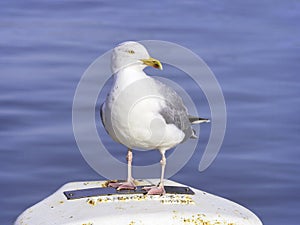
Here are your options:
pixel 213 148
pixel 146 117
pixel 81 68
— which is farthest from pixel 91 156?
pixel 146 117

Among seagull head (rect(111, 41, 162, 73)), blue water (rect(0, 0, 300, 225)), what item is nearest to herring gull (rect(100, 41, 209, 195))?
seagull head (rect(111, 41, 162, 73))

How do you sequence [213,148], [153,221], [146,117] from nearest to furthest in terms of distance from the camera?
[153,221] → [146,117] → [213,148]

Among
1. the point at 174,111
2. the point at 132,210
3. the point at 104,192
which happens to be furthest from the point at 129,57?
the point at 132,210

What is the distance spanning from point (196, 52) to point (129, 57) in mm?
5720

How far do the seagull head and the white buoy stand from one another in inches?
23.1

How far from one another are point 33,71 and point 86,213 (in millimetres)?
5643

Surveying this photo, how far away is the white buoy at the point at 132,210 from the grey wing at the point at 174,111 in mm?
387

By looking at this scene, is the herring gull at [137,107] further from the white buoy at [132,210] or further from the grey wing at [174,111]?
the white buoy at [132,210]

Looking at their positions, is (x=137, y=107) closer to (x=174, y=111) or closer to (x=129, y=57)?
(x=129, y=57)

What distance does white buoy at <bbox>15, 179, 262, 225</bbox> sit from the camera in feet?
15.0

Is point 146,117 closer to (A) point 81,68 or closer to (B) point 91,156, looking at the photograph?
(B) point 91,156

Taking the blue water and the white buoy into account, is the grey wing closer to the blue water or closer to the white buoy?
the white buoy

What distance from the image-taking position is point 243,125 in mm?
8812

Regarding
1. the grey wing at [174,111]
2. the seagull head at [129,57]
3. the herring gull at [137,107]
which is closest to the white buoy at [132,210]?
the herring gull at [137,107]
